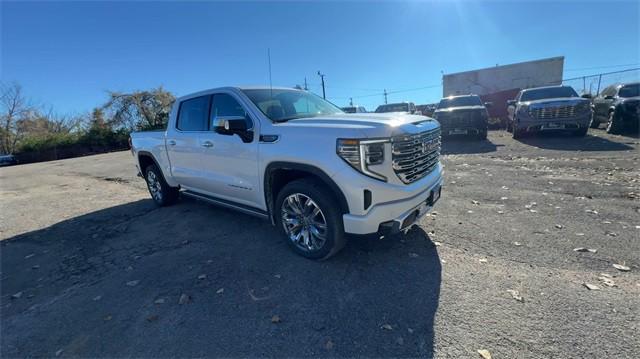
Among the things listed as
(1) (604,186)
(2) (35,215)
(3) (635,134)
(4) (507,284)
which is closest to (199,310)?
(4) (507,284)

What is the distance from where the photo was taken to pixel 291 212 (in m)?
3.29

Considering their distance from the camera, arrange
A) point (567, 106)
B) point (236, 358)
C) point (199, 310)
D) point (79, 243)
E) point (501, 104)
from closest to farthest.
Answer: point (236, 358), point (199, 310), point (79, 243), point (567, 106), point (501, 104)

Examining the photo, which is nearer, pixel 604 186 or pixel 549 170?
A: pixel 604 186

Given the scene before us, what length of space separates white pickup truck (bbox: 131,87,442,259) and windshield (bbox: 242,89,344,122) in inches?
0.6

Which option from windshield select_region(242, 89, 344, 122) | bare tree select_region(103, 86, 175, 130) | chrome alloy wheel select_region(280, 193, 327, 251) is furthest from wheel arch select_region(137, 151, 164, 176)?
bare tree select_region(103, 86, 175, 130)

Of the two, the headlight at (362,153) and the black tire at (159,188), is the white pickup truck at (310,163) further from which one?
the black tire at (159,188)

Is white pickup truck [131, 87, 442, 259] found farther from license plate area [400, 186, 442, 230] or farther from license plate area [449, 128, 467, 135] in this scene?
license plate area [449, 128, 467, 135]

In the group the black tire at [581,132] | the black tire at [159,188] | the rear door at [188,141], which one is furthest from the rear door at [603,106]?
the black tire at [159,188]

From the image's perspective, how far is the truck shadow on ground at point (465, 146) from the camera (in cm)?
978

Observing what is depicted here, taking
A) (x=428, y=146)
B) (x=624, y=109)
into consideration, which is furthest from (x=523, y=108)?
(x=428, y=146)

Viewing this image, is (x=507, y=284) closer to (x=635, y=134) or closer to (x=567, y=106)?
(x=567, y=106)

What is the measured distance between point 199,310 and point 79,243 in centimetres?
300

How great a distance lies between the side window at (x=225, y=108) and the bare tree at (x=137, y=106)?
34.0m

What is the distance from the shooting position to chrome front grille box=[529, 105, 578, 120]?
973 cm
